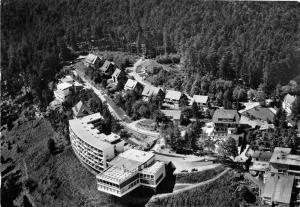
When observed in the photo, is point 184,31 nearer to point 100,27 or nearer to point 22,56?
point 100,27

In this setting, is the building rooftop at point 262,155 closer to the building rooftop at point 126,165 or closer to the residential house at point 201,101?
the building rooftop at point 126,165

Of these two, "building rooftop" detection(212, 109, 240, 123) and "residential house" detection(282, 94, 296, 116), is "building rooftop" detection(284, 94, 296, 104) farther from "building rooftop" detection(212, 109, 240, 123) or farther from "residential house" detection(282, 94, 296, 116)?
"building rooftop" detection(212, 109, 240, 123)

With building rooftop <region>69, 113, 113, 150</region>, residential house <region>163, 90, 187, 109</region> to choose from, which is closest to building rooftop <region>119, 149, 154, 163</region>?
building rooftop <region>69, 113, 113, 150</region>

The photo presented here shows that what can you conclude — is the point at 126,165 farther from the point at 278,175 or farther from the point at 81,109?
the point at 81,109

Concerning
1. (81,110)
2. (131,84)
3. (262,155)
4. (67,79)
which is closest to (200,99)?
(131,84)

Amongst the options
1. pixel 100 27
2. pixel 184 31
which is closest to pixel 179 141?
pixel 184 31

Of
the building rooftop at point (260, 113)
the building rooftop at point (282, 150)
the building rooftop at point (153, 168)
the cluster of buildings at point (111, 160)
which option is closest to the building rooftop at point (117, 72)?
the cluster of buildings at point (111, 160)
